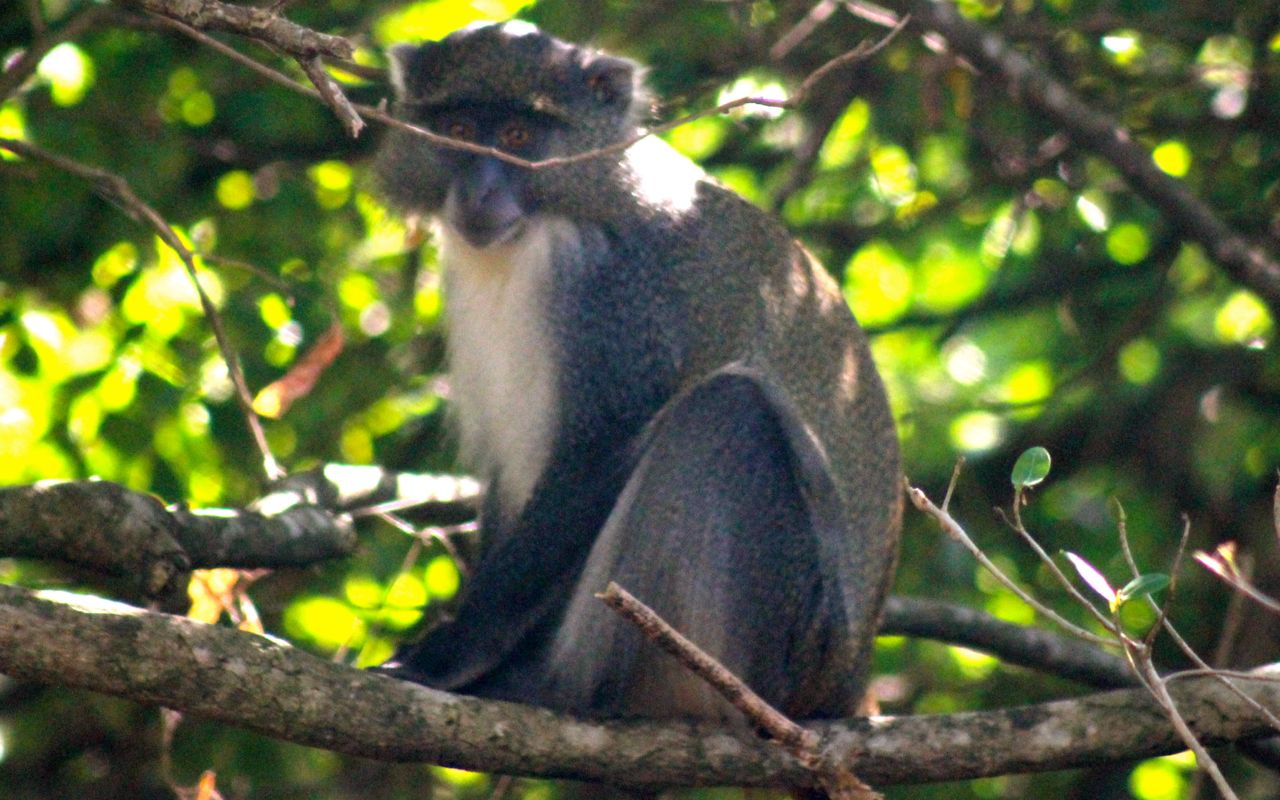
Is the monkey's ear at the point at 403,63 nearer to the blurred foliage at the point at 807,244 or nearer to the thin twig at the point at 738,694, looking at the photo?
the blurred foliage at the point at 807,244

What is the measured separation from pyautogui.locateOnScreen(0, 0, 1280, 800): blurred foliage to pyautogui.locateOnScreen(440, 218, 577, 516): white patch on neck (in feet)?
1.87

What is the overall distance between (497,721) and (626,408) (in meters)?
1.79

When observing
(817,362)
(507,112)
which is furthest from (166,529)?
(817,362)

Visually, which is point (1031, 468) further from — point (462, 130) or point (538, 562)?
point (462, 130)

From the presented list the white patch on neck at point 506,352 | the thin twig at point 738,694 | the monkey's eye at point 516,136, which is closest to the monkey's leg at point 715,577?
the white patch on neck at point 506,352

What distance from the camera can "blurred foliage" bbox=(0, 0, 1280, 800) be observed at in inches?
261

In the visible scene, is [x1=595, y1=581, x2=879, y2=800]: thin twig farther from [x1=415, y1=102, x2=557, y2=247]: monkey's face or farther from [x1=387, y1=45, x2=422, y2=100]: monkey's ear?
[x1=387, y1=45, x2=422, y2=100]: monkey's ear

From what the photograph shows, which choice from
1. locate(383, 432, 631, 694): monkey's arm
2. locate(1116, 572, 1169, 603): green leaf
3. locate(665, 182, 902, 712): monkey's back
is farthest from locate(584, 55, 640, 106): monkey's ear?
locate(1116, 572, 1169, 603): green leaf

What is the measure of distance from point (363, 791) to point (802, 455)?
270 centimetres

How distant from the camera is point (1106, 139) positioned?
22.8 ft

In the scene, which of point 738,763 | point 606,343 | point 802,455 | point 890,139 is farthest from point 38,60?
point 890,139

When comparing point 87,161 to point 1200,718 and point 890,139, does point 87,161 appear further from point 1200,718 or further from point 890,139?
point 1200,718

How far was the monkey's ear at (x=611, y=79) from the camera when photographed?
623cm

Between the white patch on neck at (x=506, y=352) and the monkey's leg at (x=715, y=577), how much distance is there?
610 millimetres
